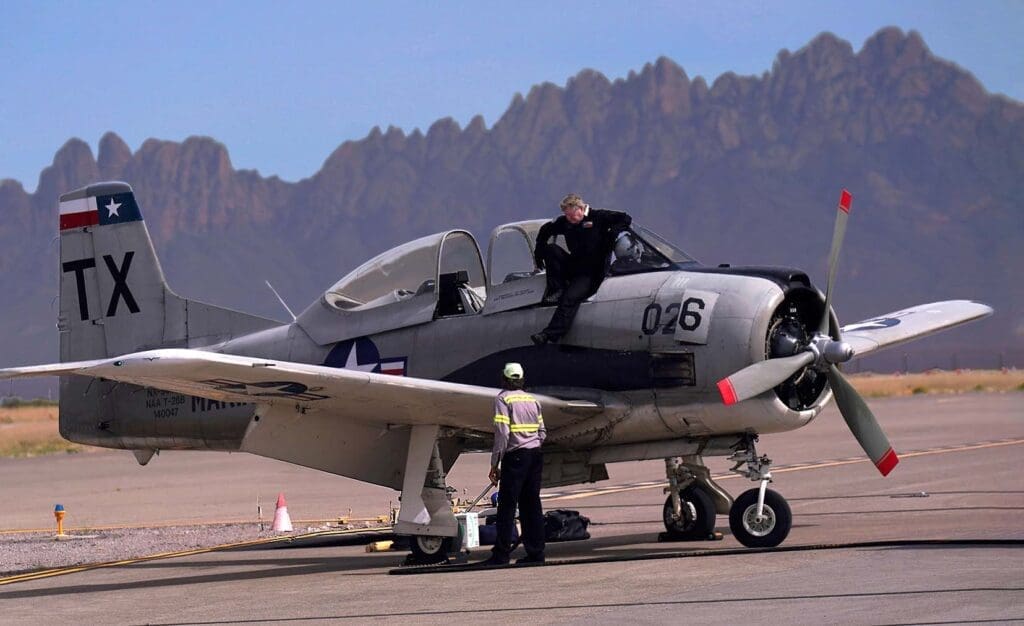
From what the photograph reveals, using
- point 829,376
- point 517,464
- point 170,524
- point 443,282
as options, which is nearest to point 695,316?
point 829,376

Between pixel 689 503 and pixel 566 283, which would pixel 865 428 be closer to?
pixel 689 503

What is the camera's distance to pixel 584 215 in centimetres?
1291

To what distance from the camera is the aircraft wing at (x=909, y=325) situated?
13750 mm

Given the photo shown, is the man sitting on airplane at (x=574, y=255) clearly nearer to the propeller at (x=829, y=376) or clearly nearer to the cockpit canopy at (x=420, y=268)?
the cockpit canopy at (x=420, y=268)

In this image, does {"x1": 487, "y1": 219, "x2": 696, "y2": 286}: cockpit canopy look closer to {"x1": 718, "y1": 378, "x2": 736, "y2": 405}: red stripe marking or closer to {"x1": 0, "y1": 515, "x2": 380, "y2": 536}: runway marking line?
{"x1": 718, "y1": 378, "x2": 736, "y2": 405}: red stripe marking

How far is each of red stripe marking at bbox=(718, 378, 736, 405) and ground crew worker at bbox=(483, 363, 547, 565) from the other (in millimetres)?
1533

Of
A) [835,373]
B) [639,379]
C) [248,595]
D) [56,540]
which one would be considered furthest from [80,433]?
[835,373]

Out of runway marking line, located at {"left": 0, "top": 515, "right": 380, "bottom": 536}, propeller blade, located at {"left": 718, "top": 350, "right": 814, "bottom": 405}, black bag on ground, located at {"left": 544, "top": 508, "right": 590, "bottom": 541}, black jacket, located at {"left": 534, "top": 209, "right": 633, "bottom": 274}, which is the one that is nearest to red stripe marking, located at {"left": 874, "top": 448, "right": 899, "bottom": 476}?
propeller blade, located at {"left": 718, "top": 350, "right": 814, "bottom": 405}

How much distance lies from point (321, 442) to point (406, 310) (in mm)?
1574

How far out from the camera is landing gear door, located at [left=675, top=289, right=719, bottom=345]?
472 inches

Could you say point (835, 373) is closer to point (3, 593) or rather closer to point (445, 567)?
point (445, 567)

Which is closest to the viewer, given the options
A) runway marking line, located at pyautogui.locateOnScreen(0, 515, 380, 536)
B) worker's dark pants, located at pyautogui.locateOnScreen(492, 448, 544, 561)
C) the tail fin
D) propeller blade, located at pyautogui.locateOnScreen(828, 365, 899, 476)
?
worker's dark pants, located at pyautogui.locateOnScreen(492, 448, 544, 561)

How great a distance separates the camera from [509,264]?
13.6 meters

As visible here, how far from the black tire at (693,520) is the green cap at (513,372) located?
2.27 metres
